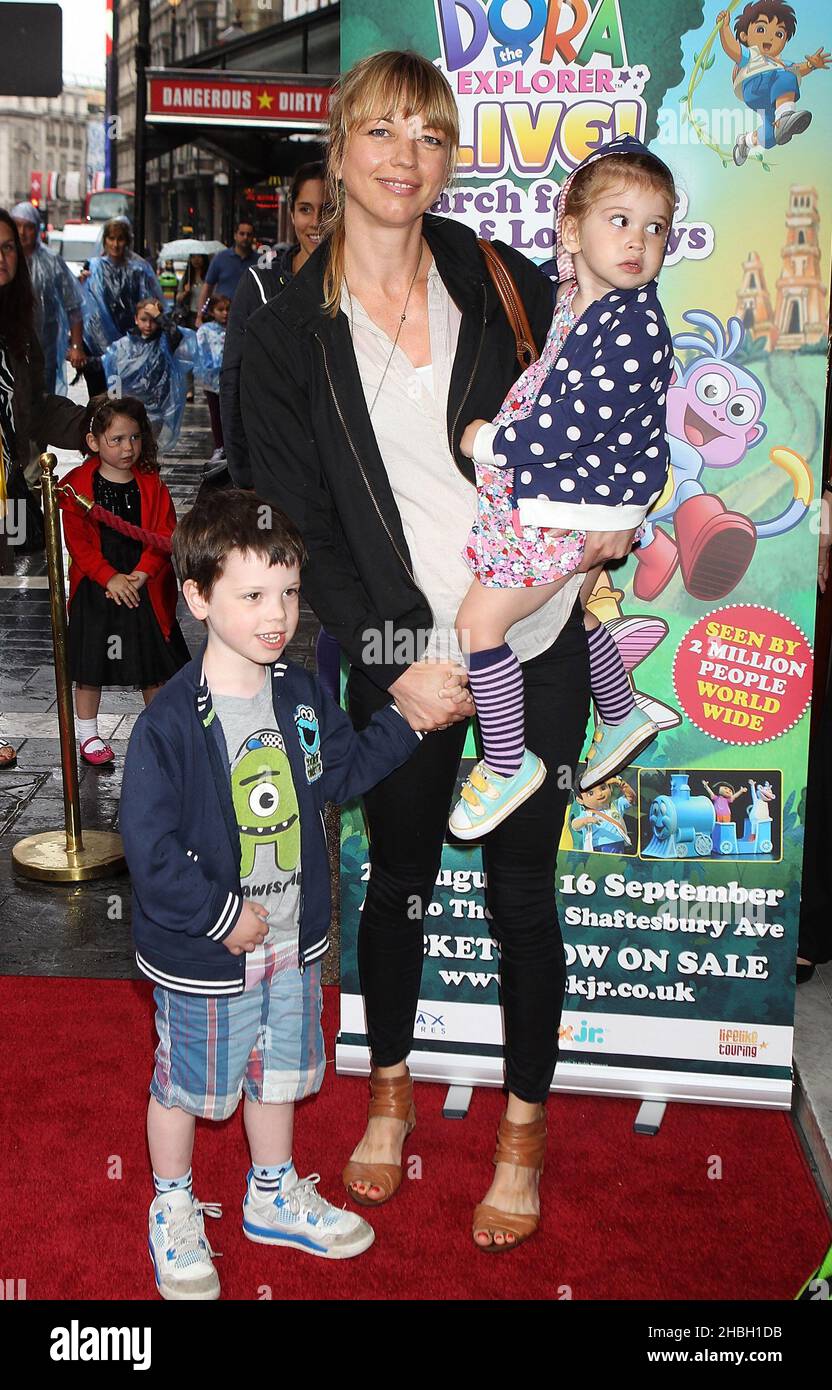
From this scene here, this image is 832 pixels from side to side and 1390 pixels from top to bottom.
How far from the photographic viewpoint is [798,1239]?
2705 mm

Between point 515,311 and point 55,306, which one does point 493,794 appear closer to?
point 515,311

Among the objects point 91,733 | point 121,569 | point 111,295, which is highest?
point 111,295

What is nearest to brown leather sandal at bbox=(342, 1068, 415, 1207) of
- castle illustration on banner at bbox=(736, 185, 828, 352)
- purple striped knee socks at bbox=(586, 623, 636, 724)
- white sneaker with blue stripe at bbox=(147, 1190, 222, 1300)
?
white sneaker with blue stripe at bbox=(147, 1190, 222, 1300)

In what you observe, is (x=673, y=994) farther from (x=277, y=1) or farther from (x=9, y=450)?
(x=277, y=1)

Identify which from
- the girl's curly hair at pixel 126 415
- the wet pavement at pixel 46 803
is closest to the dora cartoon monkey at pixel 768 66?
the wet pavement at pixel 46 803

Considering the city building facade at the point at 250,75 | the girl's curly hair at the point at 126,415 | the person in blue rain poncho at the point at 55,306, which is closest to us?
the girl's curly hair at the point at 126,415

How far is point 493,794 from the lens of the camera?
2557mm

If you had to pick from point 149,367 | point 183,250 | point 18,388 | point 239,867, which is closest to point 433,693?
point 239,867

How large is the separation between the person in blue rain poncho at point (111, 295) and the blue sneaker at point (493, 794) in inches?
339

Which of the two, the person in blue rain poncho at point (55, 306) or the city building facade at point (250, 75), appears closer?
the person in blue rain poncho at point (55, 306)

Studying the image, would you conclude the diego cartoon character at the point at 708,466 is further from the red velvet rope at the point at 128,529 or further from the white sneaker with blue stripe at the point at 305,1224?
the red velvet rope at the point at 128,529

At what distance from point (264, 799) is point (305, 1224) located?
0.80m

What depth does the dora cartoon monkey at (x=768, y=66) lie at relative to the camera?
8.92 feet
